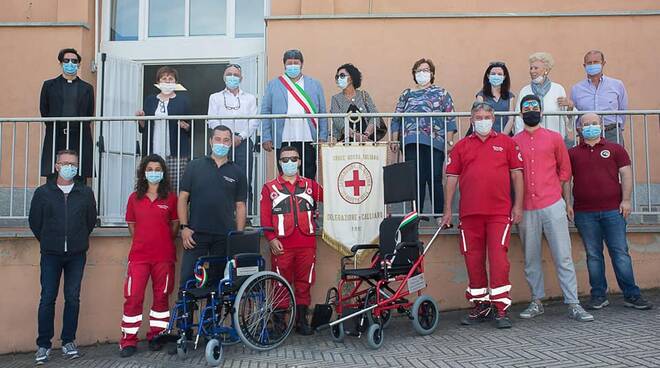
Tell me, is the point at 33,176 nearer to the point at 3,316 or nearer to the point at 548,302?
the point at 3,316

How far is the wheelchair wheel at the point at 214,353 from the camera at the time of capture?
491cm

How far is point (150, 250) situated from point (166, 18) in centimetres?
489

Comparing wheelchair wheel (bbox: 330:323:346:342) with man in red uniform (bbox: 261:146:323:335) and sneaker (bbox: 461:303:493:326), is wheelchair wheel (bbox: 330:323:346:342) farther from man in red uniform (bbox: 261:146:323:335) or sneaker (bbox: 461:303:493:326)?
sneaker (bbox: 461:303:493:326)

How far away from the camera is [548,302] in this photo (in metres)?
6.40

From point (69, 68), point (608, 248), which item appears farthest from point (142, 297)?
point (608, 248)

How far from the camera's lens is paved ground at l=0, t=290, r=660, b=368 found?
462 cm

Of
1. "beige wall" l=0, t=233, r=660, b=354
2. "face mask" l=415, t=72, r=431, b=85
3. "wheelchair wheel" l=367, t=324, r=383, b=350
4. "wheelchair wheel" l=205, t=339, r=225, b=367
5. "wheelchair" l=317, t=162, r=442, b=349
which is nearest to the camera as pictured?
"wheelchair wheel" l=205, t=339, r=225, b=367

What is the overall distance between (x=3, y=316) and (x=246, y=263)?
2732 millimetres

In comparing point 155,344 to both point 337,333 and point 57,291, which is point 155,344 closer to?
point 57,291

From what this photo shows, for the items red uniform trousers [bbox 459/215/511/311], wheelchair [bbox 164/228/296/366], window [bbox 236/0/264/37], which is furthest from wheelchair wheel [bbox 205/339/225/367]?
window [bbox 236/0/264/37]

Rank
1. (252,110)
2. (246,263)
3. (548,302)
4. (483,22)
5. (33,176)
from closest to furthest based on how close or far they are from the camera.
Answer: (246,263)
(548,302)
(252,110)
(33,176)
(483,22)

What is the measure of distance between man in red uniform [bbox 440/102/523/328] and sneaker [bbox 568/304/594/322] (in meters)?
0.60

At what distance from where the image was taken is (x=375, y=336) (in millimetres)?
5145

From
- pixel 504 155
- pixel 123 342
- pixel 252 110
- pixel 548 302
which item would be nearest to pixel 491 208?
pixel 504 155
